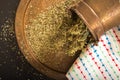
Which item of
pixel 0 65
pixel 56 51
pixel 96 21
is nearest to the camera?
pixel 96 21

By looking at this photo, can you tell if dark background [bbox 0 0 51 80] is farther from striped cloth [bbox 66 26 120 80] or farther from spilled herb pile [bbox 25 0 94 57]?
striped cloth [bbox 66 26 120 80]

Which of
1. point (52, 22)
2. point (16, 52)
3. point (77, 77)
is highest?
point (52, 22)

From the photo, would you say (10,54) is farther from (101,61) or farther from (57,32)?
(101,61)

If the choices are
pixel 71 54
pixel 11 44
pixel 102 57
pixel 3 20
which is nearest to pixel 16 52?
pixel 11 44

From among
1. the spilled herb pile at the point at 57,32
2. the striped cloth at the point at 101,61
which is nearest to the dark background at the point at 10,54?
the spilled herb pile at the point at 57,32

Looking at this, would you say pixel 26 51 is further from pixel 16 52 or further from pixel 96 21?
pixel 96 21

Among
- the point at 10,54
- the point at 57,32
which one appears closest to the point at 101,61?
the point at 57,32

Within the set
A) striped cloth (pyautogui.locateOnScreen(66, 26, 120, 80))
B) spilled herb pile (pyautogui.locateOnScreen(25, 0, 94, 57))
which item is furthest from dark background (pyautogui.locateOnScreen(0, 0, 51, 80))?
striped cloth (pyautogui.locateOnScreen(66, 26, 120, 80))
